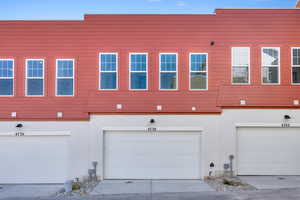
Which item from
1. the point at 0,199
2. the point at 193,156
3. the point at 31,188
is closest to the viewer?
the point at 0,199

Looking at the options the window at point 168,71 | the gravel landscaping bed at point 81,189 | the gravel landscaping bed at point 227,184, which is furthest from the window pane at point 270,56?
the gravel landscaping bed at point 81,189

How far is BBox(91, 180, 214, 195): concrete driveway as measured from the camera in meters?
9.62

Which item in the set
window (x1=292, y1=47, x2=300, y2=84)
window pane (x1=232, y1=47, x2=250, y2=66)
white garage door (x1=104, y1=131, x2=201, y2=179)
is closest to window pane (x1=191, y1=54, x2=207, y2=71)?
window pane (x1=232, y1=47, x2=250, y2=66)

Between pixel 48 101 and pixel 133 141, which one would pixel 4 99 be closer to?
pixel 48 101

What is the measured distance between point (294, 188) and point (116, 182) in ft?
21.2

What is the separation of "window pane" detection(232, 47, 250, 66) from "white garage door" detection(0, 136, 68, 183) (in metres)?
7.97

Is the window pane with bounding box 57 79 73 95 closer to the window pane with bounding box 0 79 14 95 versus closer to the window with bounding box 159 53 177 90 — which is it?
the window pane with bounding box 0 79 14 95

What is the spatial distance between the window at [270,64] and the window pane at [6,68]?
35.3 feet

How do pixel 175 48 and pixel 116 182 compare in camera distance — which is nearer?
pixel 116 182

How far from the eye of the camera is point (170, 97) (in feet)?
38.4

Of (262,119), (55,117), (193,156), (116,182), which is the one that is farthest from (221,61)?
(55,117)

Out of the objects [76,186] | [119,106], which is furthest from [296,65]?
[76,186]

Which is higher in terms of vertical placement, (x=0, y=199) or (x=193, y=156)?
(x=193, y=156)

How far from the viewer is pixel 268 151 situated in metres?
11.8
